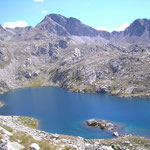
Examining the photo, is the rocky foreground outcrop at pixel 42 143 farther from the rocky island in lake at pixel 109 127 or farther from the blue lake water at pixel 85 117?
the blue lake water at pixel 85 117

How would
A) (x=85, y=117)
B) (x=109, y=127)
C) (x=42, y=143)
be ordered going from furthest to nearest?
(x=85, y=117), (x=109, y=127), (x=42, y=143)

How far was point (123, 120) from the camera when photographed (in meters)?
99.9

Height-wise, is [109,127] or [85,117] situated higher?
[109,127]

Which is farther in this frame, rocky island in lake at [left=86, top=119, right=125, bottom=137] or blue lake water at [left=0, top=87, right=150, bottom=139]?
blue lake water at [left=0, top=87, right=150, bottom=139]

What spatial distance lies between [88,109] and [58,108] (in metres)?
22.0

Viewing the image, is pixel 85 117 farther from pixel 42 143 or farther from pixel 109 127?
pixel 42 143

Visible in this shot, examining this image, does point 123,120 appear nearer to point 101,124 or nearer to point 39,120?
point 101,124

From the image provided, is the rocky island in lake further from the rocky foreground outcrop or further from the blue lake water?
the rocky foreground outcrop

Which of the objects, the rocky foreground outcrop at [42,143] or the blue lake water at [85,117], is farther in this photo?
the blue lake water at [85,117]

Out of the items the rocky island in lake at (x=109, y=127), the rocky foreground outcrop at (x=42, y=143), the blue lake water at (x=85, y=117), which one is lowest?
the blue lake water at (x=85, y=117)

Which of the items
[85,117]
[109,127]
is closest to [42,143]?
[109,127]

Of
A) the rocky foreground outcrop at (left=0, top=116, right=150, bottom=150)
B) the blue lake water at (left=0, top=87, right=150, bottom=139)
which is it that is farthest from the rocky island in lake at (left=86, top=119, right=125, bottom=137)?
the rocky foreground outcrop at (left=0, top=116, right=150, bottom=150)

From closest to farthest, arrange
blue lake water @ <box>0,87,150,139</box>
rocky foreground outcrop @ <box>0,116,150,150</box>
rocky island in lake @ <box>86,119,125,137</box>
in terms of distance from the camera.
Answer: rocky foreground outcrop @ <box>0,116,150,150</box> → rocky island in lake @ <box>86,119,125,137</box> → blue lake water @ <box>0,87,150,139</box>

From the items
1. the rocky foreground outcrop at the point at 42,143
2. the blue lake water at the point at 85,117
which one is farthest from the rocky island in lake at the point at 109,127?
the rocky foreground outcrop at the point at 42,143
